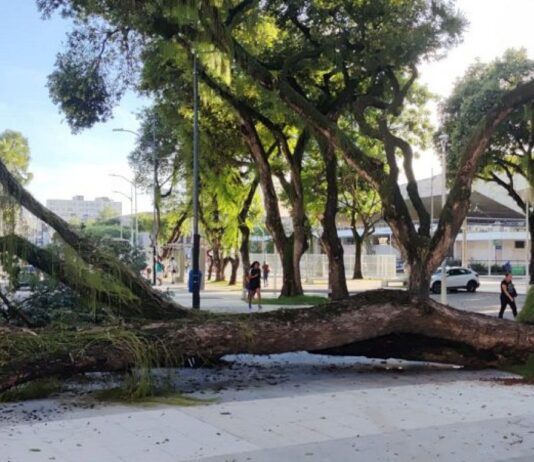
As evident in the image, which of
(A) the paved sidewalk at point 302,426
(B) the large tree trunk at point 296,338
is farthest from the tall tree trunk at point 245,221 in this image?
(A) the paved sidewalk at point 302,426

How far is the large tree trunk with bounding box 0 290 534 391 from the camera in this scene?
26.7ft

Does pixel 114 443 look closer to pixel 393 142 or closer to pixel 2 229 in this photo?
pixel 2 229

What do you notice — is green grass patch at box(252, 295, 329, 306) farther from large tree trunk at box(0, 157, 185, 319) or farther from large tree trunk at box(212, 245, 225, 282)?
large tree trunk at box(212, 245, 225, 282)

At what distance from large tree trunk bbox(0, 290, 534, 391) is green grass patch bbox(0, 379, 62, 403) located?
38cm

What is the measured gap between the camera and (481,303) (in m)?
29.3

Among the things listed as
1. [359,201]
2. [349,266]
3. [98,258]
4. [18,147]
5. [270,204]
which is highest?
Result: [18,147]

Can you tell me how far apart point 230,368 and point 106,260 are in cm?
271

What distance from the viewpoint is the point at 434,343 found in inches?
426

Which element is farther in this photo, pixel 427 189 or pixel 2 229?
pixel 427 189

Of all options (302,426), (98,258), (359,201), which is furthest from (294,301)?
(359,201)

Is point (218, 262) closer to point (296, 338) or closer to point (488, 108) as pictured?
Answer: point (488, 108)

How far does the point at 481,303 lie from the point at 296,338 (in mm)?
21482

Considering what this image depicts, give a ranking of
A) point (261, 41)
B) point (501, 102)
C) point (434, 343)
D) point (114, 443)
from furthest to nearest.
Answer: point (261, 41)
point (501, 102)
point (434, 343)
point (114, 443)

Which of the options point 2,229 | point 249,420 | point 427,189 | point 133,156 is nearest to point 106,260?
point 2,229
